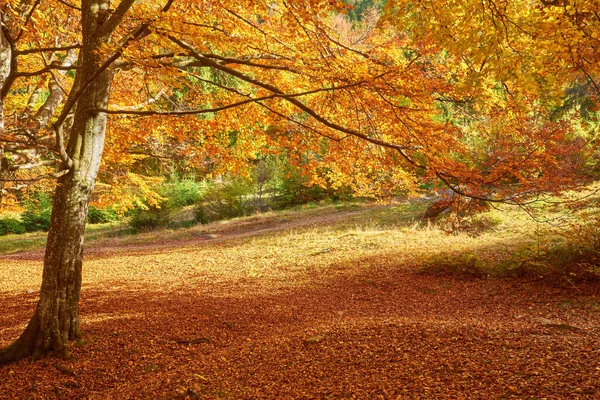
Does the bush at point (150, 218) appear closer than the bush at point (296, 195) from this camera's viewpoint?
Yes

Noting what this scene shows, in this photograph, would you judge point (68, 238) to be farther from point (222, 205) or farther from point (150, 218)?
point (222, 205)

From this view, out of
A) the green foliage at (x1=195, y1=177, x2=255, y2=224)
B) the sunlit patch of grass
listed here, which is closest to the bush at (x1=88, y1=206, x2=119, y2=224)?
the green foliage at (x1=195, y1=177, x2=255, y2=224)

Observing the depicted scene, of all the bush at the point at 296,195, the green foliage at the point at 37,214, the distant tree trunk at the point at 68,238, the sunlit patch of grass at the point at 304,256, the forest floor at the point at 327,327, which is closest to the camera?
the forest floor at the point at 327,327

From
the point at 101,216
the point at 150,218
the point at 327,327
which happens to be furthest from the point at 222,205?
the point at 327,327

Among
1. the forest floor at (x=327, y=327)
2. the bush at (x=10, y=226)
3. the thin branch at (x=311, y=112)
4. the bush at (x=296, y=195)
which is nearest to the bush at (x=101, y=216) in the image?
the bush at (x=10, y=226)

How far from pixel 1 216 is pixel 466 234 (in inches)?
903

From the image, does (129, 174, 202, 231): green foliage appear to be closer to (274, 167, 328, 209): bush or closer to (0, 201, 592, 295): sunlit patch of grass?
(0, 201, 592, 295): sunlit patch of grass

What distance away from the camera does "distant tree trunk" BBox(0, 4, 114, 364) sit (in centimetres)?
414

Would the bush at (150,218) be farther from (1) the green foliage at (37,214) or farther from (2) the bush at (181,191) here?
(1) the green foliage at (37,214)

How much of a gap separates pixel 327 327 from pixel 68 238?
9.29ft

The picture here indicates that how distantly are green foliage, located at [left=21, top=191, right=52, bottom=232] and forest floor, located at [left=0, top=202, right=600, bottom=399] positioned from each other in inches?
455

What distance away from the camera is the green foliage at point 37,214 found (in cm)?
2067

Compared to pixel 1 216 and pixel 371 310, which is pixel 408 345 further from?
pixel 1 216

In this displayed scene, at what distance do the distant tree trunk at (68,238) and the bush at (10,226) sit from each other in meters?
19.8
